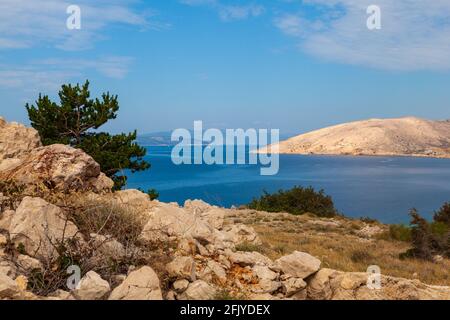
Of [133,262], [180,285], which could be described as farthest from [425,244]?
[133,262]

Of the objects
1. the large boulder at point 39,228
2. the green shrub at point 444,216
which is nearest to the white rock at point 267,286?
the large boulder at point 39,228

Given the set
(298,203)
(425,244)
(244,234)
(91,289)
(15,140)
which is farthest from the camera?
(298,203)

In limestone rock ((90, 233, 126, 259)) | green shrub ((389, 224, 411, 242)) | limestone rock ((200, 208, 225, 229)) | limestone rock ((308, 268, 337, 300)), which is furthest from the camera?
green shrub ((389, 224, 411, 242))

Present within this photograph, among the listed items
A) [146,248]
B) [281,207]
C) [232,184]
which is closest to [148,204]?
[146,248]

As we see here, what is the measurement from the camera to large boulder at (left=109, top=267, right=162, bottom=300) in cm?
624

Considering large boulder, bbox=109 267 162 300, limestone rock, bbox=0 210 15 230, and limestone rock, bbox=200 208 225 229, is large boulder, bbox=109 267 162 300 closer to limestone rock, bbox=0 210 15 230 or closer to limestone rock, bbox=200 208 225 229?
limestone rock, bbox=0 210 15 230

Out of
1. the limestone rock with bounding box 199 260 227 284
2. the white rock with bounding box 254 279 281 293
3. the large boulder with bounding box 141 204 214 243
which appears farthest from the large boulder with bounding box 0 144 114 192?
the white rock with bounding box 254 279 281 293

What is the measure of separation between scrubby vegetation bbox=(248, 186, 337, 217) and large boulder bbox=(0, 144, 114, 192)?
80.6 feet

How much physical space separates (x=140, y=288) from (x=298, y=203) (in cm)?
3051

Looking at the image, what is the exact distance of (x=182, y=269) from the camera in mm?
7250

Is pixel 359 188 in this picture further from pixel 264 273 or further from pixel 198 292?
pixel 198 292
